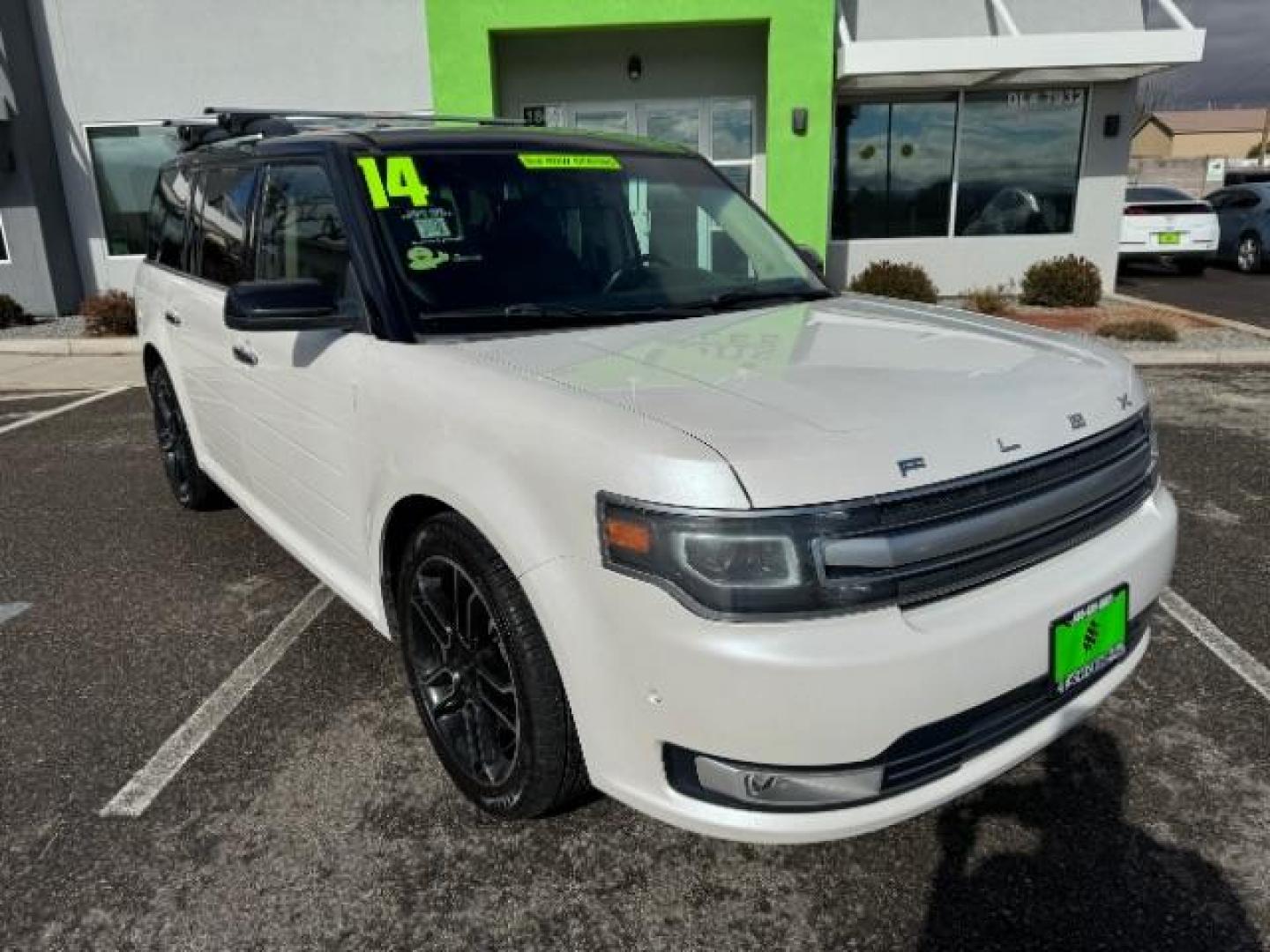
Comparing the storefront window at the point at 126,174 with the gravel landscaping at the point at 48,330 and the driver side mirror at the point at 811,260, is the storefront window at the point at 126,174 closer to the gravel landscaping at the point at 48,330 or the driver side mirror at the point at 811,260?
the gravel landscaping at the point at 48,330

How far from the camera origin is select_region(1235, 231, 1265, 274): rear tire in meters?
17.2

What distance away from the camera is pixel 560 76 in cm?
1302

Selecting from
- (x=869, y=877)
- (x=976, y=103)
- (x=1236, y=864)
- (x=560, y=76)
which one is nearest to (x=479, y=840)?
(x=869, y=877)

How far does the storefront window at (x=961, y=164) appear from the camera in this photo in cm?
1334

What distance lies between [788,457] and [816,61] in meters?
11.2

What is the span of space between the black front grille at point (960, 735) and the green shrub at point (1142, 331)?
8.85 m

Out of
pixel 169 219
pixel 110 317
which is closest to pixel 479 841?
pixel 169 219

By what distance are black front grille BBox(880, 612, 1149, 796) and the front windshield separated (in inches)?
59.7

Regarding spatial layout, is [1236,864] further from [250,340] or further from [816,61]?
[816,61]

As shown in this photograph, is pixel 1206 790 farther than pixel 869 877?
Yes

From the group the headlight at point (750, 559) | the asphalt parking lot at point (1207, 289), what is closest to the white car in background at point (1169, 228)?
the asphalt parking lot at point (1207, 289)

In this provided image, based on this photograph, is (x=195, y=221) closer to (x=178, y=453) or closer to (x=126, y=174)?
(x=178, y=453)

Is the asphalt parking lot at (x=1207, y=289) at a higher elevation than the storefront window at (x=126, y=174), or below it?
below

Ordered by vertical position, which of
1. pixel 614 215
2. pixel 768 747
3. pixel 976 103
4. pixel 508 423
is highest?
pixel 976 103
